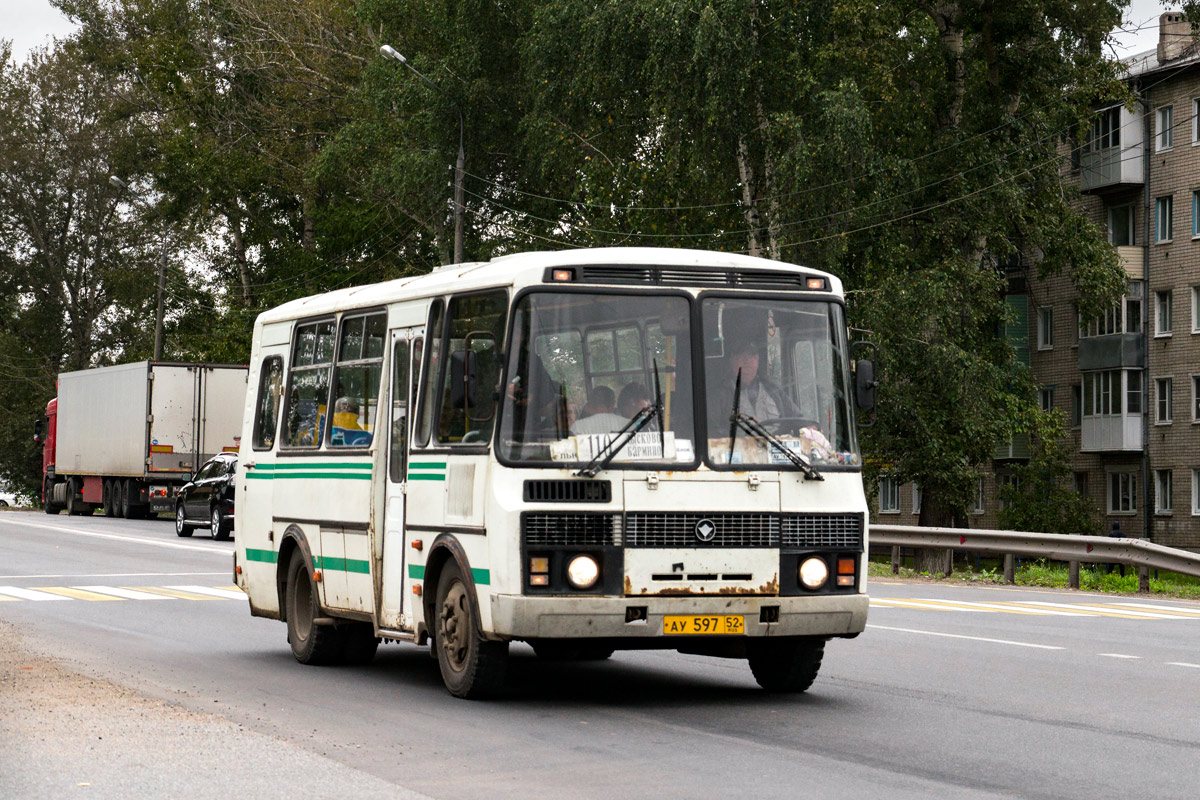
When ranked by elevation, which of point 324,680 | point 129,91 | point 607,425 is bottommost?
point 324,680

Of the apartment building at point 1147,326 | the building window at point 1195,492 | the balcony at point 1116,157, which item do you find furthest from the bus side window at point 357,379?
the balcony at point 1116,157

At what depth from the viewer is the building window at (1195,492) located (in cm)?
5416

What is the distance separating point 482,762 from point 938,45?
105ft

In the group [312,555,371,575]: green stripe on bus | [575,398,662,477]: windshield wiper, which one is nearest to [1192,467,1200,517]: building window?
[312,555,371,575]: green stripe on bus

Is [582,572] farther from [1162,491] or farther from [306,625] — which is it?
[1162,491]

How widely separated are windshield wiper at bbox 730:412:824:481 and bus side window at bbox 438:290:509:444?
4.75 feet

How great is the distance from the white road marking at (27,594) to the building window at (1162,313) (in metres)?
41.5

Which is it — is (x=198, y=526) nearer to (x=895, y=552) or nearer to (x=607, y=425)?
(x=895, y=552)

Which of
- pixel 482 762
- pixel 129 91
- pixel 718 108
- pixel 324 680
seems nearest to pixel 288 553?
pixel 324 680

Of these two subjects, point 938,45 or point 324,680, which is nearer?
point 324,680

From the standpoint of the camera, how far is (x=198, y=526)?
3941 cm

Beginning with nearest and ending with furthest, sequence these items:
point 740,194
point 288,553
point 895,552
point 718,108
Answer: point 288,553 → point 895,552 → point 718,108 → point 740,194

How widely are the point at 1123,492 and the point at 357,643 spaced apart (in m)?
47.3

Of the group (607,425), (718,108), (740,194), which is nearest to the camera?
(607,425)
